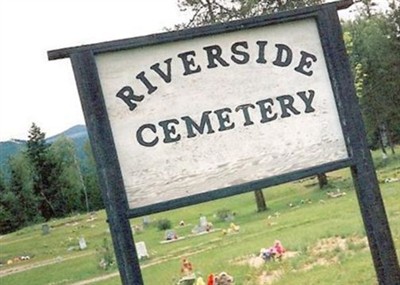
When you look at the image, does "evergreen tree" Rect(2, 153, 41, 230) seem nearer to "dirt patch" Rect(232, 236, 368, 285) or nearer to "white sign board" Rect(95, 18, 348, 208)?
"dirt patch" Rect(232, 236, 368, 285)

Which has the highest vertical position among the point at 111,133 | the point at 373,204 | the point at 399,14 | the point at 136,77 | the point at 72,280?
the point at 399,14

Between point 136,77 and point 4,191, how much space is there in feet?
188

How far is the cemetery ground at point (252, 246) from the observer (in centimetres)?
1056

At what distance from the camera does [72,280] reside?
683 inches

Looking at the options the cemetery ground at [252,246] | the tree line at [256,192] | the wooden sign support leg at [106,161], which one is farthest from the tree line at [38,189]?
the wooden sign support leg at [106,161]

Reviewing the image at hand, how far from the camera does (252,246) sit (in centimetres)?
1486

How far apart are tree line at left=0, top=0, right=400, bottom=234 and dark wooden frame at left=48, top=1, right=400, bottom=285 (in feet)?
71.2

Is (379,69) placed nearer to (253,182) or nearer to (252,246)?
(252,246)

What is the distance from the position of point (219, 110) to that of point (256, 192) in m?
23.0

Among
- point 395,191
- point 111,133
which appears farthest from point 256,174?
point 395,191

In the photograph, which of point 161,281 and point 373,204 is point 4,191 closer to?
point 161,281

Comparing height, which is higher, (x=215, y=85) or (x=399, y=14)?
(x=399, y=14)

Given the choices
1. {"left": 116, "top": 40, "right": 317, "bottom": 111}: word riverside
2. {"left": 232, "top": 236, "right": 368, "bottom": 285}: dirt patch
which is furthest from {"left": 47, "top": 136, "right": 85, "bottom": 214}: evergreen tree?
{"left": 116, "top": 40, "right": 317, "bottom": 111}: word riverside

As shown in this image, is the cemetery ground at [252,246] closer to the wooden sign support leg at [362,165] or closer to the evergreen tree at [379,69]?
the wooden sign support leg at [362,165]
